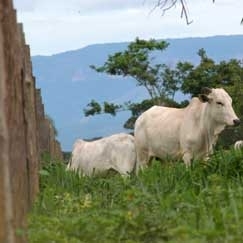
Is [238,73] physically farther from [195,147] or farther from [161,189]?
[161,189]

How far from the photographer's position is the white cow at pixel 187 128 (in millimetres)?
15953

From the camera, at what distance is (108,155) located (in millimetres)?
17672

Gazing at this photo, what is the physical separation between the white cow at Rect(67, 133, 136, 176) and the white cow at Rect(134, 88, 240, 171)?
0.18 m

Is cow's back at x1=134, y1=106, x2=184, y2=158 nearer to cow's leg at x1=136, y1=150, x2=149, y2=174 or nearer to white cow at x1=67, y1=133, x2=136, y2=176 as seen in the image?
cow's leg at x1=136, y1=150, x2=149, y2=174

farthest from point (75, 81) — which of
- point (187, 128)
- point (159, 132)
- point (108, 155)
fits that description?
point (187, 128)

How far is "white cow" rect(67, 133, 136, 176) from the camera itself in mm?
17469

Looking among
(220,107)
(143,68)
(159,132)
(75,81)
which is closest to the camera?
(220,107)

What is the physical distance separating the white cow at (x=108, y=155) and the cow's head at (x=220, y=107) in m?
1.92

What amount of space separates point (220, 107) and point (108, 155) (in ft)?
8.13

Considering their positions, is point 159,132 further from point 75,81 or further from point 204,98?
point 75,81

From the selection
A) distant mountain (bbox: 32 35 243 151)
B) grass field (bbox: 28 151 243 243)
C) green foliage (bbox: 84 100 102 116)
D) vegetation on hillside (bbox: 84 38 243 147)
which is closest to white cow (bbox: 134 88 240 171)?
grass field (bbox: 28 151 243 243)

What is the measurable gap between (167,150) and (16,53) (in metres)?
10.3

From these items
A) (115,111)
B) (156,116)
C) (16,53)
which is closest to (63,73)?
(115,111)

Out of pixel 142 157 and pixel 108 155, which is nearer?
pixel 142 157
